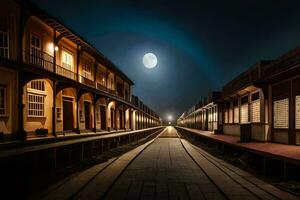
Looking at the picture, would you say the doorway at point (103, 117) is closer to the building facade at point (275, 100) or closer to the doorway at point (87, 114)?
the doorway at point (87, 114)

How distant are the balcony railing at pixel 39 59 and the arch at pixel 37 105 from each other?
87cm

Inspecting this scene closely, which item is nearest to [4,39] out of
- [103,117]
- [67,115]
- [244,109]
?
[67,115]

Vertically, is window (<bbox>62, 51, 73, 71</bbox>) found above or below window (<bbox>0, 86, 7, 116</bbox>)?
above

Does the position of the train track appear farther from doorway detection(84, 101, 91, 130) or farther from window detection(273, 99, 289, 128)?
doorway detection(84, 101, 91, 130)

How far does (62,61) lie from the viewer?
746 inches

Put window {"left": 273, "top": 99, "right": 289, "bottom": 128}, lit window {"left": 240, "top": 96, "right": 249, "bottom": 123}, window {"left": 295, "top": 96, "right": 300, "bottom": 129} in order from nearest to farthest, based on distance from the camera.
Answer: window {"left": 295, "top": 96, "right": 300, "bottom": 129}
window {"left": 273, "top": 99, "right": 289, "bottom": 128}
lit window {"left": 240, "top": 96, "right": 249, "bottom": 123}

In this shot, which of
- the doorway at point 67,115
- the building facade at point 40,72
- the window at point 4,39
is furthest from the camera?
the doorway at point 67,115

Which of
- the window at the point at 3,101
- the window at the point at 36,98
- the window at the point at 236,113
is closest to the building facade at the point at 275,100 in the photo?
the window at the point at 236,113

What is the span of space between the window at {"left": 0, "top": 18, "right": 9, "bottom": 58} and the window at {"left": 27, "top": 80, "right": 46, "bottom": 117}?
235cm

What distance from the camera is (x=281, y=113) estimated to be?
42.2ft

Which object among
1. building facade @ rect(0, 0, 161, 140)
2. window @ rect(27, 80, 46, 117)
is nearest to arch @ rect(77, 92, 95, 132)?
building facade @ rect(0, 0, 161, 140)

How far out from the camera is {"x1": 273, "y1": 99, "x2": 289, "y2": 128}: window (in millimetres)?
12375

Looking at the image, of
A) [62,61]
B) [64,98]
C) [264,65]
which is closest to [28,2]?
[62,61]

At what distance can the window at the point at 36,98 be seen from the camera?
49.2ft
